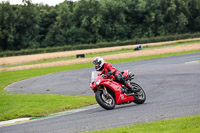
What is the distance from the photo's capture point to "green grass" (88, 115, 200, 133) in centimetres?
690

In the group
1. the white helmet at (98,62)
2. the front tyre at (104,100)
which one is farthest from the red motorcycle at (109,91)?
the white helmet at (98,62)

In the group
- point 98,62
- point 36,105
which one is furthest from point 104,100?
point 36,105

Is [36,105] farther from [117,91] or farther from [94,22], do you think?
[94,22]

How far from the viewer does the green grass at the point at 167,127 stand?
6899 mm

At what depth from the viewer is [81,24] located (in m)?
103

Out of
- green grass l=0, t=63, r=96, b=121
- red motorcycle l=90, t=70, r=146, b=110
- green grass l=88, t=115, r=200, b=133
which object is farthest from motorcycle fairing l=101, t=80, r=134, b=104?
green grass l=88, t=115, r=200, b=133

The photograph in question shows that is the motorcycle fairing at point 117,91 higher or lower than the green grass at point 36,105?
higher

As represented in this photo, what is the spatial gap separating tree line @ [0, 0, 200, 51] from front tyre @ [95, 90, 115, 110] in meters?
83.9

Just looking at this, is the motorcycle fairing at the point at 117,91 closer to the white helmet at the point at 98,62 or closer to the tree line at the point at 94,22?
the white helmet at the point at 98,62

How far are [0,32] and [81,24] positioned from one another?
2367 cm

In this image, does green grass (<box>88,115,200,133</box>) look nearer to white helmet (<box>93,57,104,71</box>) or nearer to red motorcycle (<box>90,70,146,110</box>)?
red motorcycle (<box>90,70,146,110</box>)

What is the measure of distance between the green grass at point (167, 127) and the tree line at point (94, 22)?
287 ft

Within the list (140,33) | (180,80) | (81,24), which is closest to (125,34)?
(140,33)

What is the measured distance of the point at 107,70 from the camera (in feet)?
38.2
